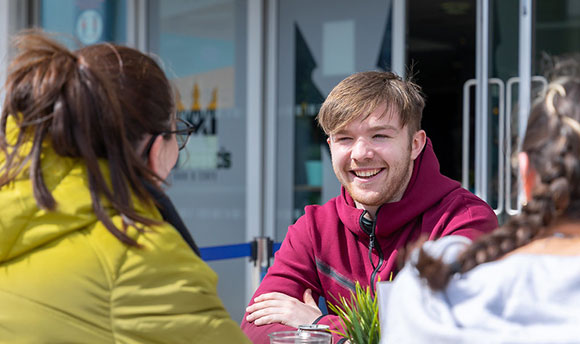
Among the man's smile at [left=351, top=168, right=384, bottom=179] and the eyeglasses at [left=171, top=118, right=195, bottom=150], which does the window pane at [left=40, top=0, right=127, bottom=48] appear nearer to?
the man's smile at [left=351, top=168, right=384, bottom=179]

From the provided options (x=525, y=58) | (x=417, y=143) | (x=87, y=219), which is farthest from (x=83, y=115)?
(x=525, y=58)

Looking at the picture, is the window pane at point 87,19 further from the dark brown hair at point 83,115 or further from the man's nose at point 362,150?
the dark brown hair at point 83,115

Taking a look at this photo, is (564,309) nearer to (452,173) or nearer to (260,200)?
(452,173)

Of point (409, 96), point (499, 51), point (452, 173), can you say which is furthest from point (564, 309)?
point (452, 173)

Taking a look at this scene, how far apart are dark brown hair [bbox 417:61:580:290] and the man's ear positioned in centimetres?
124

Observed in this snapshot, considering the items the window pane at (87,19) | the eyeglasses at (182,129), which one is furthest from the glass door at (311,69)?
the eyeglasses at (182,129)

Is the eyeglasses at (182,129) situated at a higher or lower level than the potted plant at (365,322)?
higher

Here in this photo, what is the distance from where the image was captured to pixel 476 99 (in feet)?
14.9

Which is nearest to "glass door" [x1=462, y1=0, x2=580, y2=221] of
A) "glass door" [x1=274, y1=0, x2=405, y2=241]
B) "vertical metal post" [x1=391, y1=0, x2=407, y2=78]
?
"vertical metal post" [x1=391, y1=0, x2=407, y2=78]

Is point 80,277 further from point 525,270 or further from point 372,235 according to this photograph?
point 372,235

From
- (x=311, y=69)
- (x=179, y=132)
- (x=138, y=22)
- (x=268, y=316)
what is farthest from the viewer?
(x=138, y=22)

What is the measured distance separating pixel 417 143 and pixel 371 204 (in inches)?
10.1

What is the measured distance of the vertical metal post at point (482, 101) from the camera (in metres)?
4.32

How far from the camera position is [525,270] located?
39.1 inches
